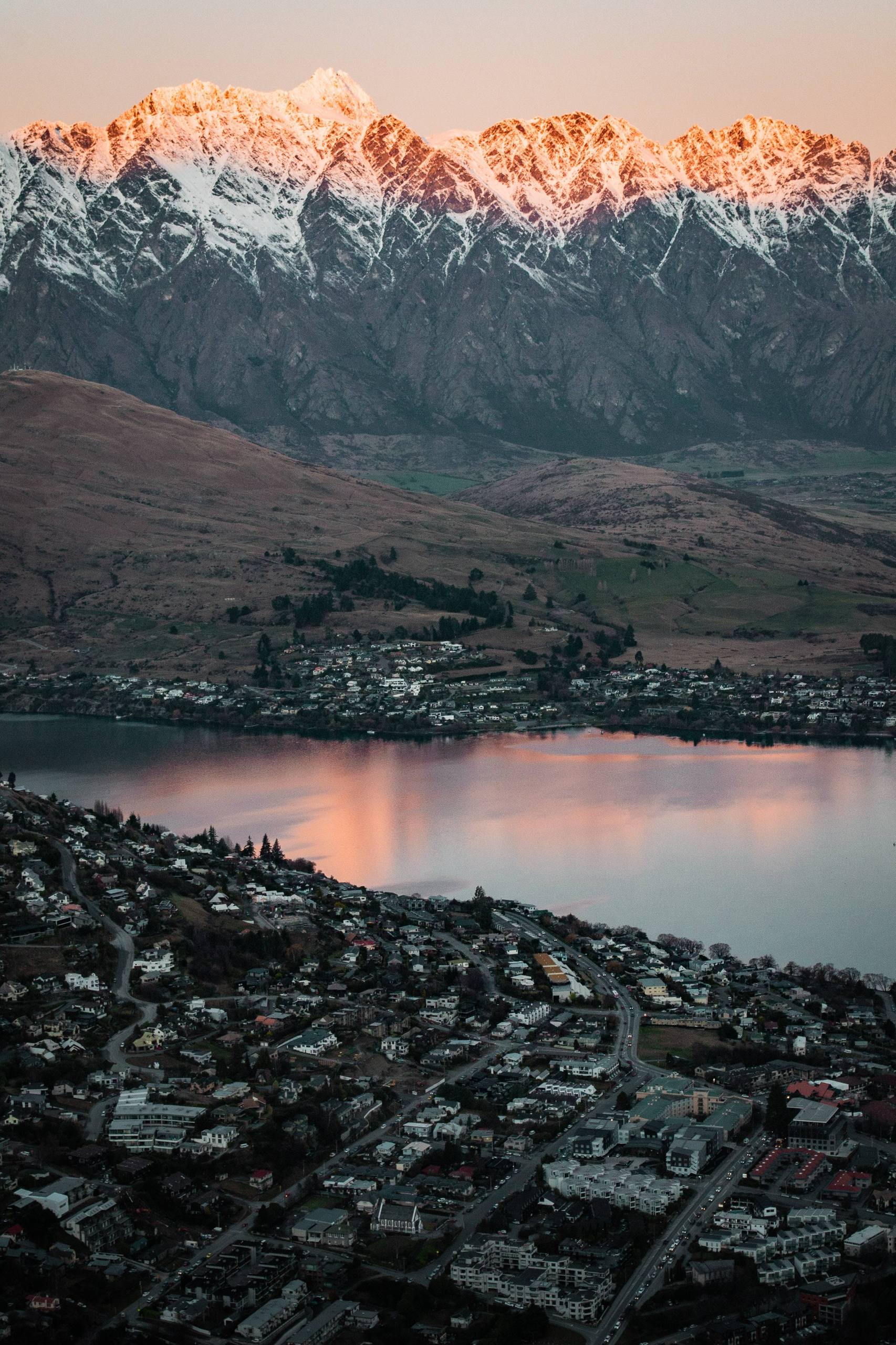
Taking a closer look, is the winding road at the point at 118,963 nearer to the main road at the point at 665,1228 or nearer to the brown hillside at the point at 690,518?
the main road at the point at 665,1228

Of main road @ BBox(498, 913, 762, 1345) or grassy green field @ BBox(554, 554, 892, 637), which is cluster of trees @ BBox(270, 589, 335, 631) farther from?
main road @ BBox(498, 913, 762, 1345)

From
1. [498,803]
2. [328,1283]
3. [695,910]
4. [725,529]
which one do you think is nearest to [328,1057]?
[328,1283]

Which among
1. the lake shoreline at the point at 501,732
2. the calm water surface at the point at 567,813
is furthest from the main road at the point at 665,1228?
the lake shoreline at the point at 501,732

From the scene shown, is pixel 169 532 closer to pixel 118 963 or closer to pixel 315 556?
pixel 315 556

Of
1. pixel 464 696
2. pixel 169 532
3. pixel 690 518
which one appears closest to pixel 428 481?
pixel 690 518

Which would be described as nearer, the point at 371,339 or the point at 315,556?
the point at 315,556

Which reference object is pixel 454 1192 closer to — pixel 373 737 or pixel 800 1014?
pixel 800 1014

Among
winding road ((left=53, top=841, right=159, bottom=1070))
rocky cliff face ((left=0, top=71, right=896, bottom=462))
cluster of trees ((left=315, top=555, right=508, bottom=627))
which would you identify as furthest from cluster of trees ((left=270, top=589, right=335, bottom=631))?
rocky cliff face ((left=0, top=71, right=896, bottom=462))
